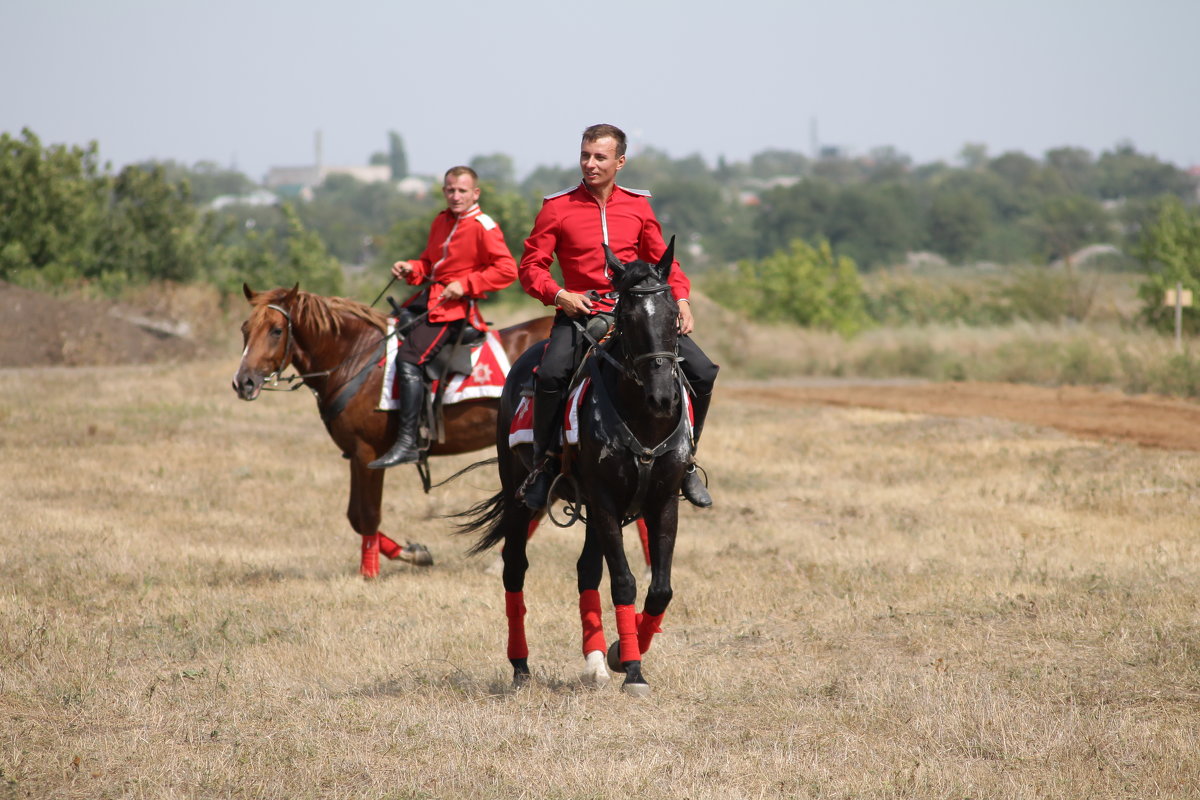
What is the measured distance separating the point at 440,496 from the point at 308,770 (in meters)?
8.46

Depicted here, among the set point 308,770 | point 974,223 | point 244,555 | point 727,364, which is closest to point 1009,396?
point 727,364

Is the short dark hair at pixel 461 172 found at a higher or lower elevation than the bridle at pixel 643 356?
higher

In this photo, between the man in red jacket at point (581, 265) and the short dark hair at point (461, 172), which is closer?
the man in red jacket at point (581, 265)

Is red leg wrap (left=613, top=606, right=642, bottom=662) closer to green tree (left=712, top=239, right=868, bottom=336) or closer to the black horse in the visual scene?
the black horse

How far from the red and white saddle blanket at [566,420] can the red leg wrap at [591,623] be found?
0.82 m

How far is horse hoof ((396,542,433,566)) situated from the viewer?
1032cm

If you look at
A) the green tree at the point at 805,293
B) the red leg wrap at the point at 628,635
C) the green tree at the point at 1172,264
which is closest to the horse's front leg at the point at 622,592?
the red leg wrap at the point at 628,635

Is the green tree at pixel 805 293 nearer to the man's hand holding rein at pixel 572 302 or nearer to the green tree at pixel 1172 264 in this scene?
the green tree at pixel 1172 264

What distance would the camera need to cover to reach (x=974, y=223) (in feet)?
369

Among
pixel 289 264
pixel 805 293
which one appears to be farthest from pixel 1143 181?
pixel 289 264

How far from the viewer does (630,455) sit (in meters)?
6.14

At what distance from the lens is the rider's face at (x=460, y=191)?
400 inches

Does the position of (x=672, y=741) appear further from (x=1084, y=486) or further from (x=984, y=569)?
(x=1084, y=486)

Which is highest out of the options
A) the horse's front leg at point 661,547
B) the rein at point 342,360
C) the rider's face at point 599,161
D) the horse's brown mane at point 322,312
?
the rider's face at point 599,161
